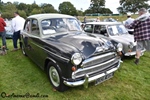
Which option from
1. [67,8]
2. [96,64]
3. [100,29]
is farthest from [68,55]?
[67,8]

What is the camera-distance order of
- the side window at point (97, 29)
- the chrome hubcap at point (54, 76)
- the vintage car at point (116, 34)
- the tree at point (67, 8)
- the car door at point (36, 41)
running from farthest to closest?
the tree at point (67, 8)
the side window at point (97, 29)
the vintage car at point (116, 34)
the car door at point (36, 41)
the chrome hubcap at point (54, 76)

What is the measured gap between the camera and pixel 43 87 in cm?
379

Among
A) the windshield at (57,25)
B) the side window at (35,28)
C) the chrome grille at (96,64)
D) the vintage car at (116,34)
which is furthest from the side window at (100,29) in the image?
the side window at (35,28)

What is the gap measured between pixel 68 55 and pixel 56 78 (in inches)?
30.9

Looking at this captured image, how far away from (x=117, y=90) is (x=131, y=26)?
2704mm

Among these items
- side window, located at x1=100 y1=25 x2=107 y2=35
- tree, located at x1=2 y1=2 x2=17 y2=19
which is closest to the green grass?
side window, located at x1=100 y1=25 x2=107 y2=35

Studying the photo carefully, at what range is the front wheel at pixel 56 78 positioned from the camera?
3.25 m

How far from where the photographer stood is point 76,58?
296 centimetres

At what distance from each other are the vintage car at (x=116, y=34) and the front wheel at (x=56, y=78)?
294 cm

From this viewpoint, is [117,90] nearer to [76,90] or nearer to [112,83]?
[112,83]

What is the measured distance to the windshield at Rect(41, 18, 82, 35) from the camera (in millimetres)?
4156

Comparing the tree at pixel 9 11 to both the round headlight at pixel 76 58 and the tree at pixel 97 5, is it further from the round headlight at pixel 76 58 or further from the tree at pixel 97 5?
the round headlight at pixel 76 58

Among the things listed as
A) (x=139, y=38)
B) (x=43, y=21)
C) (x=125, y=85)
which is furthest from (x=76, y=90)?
(x=139, y=38)

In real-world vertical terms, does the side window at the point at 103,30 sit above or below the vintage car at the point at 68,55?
above
